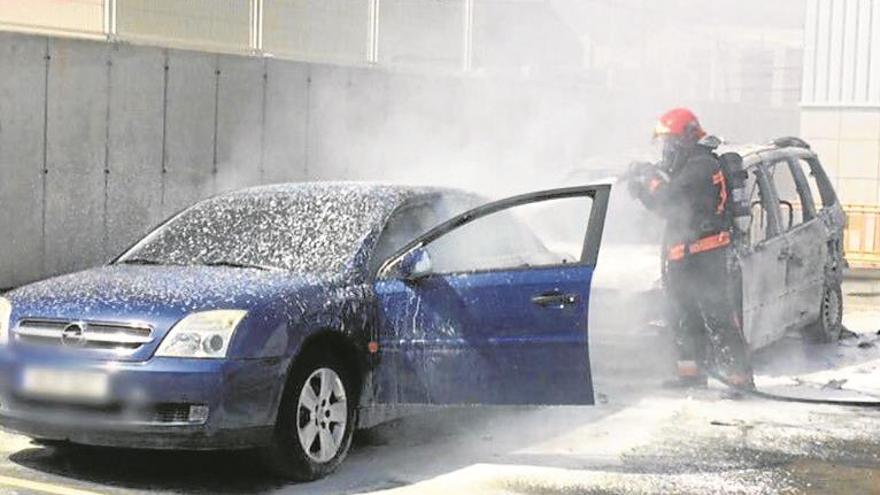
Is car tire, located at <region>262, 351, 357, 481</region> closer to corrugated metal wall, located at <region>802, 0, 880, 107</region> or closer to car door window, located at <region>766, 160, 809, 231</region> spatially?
car door window, located at <region>766, 160, 809, 231</region>

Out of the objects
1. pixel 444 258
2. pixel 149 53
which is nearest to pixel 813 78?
pixel 149 53

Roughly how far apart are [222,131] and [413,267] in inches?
309

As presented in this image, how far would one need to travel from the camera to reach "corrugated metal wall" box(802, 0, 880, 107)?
758 inches

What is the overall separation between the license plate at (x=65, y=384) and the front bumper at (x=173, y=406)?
0.07 feet

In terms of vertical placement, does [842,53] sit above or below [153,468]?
above

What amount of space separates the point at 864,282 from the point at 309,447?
12.3m

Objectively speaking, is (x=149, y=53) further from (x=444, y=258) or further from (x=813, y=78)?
(x=813, y=78)

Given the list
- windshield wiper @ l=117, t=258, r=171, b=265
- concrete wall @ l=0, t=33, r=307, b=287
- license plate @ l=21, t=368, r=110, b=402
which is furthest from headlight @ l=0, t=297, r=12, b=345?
concrete wall @ l=0, t=33, r=307, b=287

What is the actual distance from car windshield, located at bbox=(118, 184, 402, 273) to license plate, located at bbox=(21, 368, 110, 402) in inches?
40.6

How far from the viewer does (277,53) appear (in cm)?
1462

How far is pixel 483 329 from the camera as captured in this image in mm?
6324

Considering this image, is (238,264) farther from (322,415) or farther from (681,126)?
(681,126)

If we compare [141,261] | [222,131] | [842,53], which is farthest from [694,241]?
[842,53]

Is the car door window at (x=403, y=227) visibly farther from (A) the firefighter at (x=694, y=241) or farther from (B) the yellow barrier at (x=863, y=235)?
(B) the yellow barrier at (x=863, y=235)
